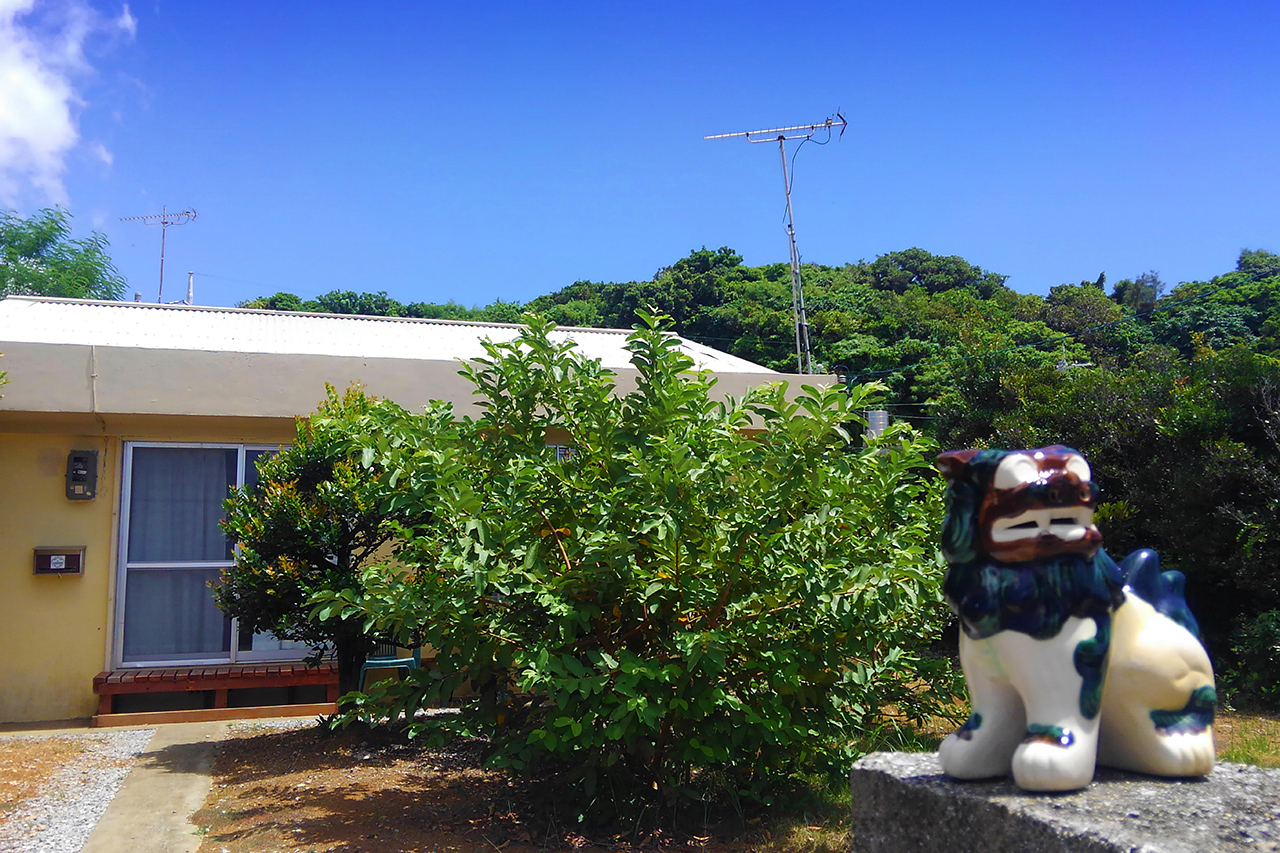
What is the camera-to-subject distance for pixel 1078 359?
99.1 ft

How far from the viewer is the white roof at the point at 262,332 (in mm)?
9180

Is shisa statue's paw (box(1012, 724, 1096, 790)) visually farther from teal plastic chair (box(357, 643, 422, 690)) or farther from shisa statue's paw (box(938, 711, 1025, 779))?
teal plastic chair (box(357, 643, 422, 690))

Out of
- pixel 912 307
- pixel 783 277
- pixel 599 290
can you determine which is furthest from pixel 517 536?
pixel 599 290

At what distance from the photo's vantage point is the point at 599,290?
1618 inches

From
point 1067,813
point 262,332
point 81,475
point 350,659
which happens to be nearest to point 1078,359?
point 262,332

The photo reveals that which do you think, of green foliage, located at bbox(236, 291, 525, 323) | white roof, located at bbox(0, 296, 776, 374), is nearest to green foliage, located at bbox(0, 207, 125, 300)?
green foliage, located at bbox(236, 291, 525, 323)

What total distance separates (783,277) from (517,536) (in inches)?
1348

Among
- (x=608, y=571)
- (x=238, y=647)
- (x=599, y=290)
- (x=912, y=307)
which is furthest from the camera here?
(x=599, y=290)

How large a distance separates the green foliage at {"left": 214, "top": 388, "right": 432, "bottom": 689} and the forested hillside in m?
2.21

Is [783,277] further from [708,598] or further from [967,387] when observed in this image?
[708,598]

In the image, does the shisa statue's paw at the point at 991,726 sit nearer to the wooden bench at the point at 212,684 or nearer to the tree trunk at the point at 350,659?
the tree trunk at the point at 350,659

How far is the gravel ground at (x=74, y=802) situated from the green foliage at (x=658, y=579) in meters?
1.77

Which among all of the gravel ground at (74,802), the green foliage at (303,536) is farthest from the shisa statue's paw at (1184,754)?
the gravel ground at (74,802)

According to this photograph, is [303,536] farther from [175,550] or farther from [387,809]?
[175,550]
